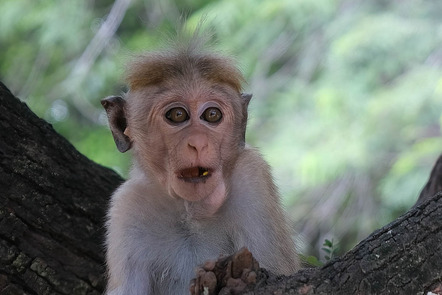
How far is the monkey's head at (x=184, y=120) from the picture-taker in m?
3.74

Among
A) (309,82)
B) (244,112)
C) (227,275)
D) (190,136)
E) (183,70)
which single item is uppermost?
(309,82)

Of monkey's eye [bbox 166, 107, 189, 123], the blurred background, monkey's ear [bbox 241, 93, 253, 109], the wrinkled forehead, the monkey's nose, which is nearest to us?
the monkey's nose

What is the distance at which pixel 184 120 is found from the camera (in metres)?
3.86

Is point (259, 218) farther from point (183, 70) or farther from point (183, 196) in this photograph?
point (183, 70)

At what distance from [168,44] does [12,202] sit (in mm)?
1184

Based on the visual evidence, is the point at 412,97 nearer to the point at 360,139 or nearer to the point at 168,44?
the point at 360,139

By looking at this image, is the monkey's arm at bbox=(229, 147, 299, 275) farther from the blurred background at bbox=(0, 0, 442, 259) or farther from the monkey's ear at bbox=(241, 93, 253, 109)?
the blurred background at bbox=(0, 0, 442, 259)

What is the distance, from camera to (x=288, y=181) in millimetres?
11156

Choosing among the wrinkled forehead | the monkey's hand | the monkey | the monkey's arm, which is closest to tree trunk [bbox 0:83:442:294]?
the monkey

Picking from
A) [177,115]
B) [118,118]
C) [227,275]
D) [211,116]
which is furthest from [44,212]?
[227,275]

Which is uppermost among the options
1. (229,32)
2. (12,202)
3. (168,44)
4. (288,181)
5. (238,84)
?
(229,32)

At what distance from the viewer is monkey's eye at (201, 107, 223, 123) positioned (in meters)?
3.88

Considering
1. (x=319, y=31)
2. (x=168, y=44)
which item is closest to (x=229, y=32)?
(x=319, y=31)

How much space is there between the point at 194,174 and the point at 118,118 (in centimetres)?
67
